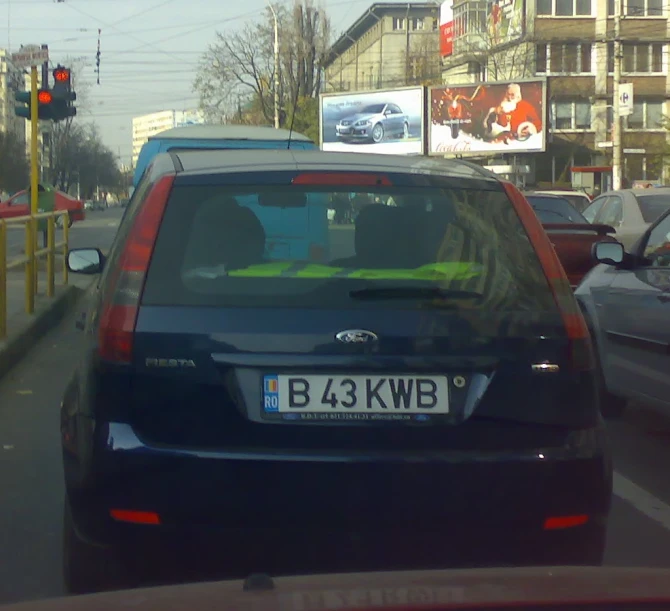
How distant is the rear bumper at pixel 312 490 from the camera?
136 inches

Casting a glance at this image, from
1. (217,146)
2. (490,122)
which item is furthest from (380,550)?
(490,122)

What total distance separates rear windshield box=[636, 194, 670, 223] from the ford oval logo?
38.0 ft

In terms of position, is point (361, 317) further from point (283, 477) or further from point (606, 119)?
point (606, 119)

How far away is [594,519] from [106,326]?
1.63 m

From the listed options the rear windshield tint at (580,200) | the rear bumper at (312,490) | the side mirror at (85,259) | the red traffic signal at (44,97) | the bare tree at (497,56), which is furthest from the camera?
the bare tree at (497,56)

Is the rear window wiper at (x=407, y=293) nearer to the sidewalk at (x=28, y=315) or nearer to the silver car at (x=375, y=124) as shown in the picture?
the sidewalk at (x=28, y=315)

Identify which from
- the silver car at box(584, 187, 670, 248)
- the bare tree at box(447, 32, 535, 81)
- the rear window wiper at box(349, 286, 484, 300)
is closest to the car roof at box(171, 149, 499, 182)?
the rear window wiper at box(349, 286, 484, 300)

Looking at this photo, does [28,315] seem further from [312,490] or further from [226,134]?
[312,490]

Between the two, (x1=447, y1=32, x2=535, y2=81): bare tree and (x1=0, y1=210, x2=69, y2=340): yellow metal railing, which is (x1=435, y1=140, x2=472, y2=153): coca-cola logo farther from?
(x1=0, y1=210, x2=69, y2=340): yellow metal railing

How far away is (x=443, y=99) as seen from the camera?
193 ft

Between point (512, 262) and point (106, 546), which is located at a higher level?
point (512, 262)

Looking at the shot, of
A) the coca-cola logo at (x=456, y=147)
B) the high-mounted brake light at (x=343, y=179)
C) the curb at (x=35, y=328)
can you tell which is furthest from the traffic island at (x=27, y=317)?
the coca-cola logo at (x=456, y=147)

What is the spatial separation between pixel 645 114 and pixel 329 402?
65.4m

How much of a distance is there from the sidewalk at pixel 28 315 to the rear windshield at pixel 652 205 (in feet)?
23.4
